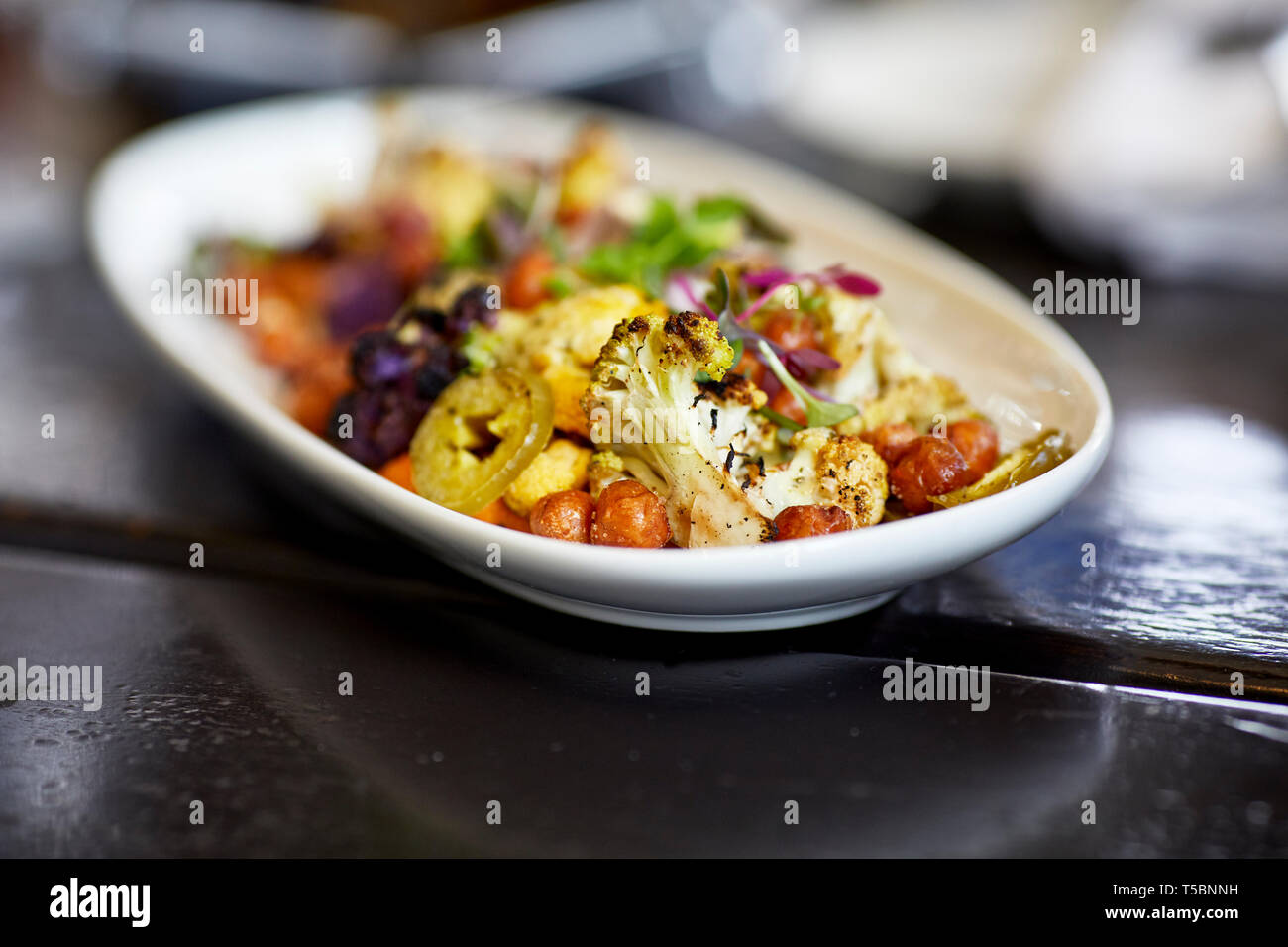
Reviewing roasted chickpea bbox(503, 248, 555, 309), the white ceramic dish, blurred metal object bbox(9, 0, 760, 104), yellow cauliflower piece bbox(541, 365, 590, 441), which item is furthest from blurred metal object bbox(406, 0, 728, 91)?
yellow cauliflower piece bbox(541, 365, 590, 441)

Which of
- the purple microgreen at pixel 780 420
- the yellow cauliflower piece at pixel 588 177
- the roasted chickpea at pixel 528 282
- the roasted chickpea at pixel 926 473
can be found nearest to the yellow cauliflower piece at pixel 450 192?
the yellow cauliflower piece at pixel 588 177

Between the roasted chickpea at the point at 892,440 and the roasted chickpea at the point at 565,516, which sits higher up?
the roasted chickpea at the point at 892,440

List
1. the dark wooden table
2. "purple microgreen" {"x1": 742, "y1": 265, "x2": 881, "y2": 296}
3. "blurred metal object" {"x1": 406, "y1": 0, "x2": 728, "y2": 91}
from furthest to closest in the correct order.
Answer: "blurred metal object" {"x1": 406, "y1": 0, "x2": 728, "y2": 91}
"purple microgreen" {"x1": 742, "y1": 265, "x2": 881, "y2": 296}
the dark wooden table

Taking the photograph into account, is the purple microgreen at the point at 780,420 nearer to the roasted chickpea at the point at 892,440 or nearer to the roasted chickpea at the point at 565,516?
the roasted chickpea at the point at 892,440

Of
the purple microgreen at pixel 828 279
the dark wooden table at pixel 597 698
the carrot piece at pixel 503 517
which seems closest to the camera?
the dark wooden table at pixel 597 698

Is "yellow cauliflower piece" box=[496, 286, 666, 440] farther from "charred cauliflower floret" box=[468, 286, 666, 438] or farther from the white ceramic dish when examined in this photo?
the white ceramic dish
